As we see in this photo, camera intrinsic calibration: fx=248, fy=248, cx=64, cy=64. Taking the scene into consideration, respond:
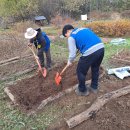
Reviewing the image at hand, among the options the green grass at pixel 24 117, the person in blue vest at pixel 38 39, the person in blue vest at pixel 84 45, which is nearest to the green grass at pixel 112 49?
the person in blue vest at pixel 38 39

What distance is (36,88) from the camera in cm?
550

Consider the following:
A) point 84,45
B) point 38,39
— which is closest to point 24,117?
→ point 84,45

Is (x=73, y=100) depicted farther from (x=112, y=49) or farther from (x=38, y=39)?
(x=112, y=49)

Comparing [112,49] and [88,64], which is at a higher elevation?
[88,64]

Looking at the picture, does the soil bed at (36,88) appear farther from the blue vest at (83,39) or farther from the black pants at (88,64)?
the blue vest at (83,39)

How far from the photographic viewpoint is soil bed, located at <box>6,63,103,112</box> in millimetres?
4961

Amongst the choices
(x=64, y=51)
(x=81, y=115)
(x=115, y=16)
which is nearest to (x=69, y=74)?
(x=81, y=115)

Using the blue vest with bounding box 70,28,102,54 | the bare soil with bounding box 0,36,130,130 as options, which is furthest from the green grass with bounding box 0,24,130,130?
the blue vest with bounding box 70,28,102,54

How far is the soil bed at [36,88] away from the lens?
4961mm

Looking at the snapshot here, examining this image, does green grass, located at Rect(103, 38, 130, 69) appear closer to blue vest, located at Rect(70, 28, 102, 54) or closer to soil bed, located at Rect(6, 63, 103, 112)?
soil bed, located at Rect(6, 63, 103, 112)

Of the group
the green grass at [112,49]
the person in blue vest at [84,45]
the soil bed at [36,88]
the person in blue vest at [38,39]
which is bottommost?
the green grass at [112,49]

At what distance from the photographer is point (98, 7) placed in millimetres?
23938

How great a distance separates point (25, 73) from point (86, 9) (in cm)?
1834

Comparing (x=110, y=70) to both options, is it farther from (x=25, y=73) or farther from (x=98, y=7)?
(x=98, y=7)
